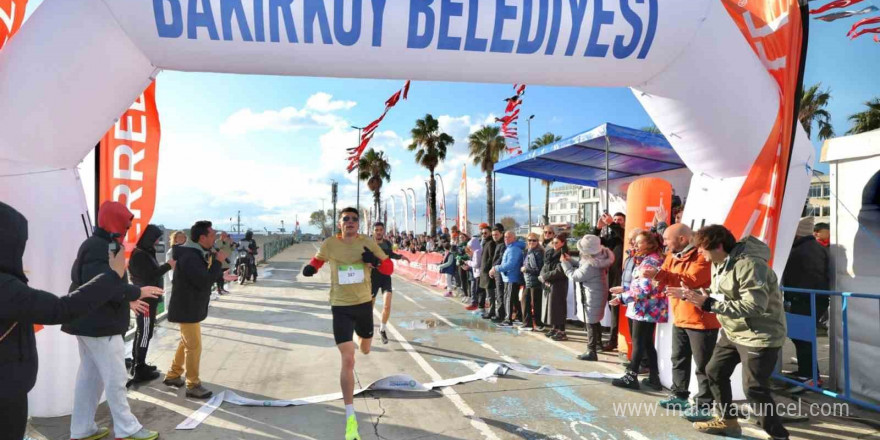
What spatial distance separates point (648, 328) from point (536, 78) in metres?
2.98

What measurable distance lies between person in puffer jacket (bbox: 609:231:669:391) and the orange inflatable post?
1.09 m

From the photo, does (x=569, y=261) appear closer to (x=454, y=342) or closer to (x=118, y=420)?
(x=454, y=342)

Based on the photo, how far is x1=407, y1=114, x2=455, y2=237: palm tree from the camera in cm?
3756

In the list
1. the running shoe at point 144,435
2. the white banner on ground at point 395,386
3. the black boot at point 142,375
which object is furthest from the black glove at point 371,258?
the black boot at point 142,375

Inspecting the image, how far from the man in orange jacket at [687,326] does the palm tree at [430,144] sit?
32668 millimetres

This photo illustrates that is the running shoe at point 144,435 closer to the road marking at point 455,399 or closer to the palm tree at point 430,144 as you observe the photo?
the road marking at point 455,399

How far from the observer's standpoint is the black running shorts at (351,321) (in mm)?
4473

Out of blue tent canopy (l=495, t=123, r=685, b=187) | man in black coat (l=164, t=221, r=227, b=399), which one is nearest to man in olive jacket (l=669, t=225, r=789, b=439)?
man in black coat (l=164, t=221, r=227, b=399)

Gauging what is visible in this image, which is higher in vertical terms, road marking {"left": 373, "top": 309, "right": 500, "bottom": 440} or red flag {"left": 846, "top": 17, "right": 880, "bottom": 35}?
red flag {"left": 846, "top": 17, "right": 880, "bottom": 35}

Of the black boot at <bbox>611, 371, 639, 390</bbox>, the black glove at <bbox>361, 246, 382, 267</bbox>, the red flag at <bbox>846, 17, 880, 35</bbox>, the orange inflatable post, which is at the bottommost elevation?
the black boot at <bbox>611, 371, 639, 390</bbox>

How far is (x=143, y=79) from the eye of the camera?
482cm

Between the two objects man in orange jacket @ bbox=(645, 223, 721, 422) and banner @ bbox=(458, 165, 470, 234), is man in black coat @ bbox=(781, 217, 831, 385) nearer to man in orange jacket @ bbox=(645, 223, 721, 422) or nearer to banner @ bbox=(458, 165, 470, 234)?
man in orange jacket @ bbox=(645, 223, 721, 422)

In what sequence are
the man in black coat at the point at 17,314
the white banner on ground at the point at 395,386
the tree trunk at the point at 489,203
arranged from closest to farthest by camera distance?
the man in black coat at the point at 17,314 → the white banner on ground at the point at 395,386 → the tree trunk at the point at 489,203

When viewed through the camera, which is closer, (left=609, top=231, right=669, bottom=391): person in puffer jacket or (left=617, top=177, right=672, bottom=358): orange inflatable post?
(left=609, top=231, right=669, bottom=391): person in puffer jacket
